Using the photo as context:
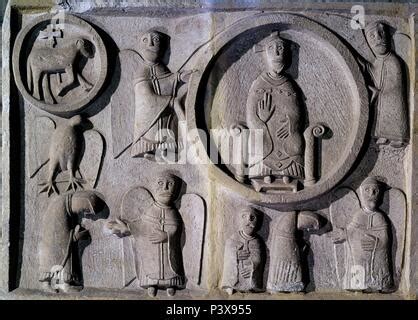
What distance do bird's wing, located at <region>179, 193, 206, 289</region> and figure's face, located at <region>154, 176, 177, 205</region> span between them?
102mm

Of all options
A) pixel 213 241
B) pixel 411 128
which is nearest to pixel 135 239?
pixel 213 241

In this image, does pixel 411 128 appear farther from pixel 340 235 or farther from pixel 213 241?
pixel 213 241

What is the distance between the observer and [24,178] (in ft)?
12.1

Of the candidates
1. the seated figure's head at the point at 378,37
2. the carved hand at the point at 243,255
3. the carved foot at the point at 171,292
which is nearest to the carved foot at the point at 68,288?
the carved foot at the point at 171,292

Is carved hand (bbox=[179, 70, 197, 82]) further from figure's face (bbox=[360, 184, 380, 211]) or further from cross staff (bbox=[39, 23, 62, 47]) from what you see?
figure's face (bbox=[360, 184, 380, 211])

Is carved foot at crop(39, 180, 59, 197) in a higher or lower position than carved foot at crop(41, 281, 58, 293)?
higher

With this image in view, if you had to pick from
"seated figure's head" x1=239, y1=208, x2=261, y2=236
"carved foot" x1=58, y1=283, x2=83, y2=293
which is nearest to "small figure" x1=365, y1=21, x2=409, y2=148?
"seated figure's head" x1=239, y1=208, x2=261, y2=236

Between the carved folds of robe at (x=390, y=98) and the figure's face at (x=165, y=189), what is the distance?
1.41 m

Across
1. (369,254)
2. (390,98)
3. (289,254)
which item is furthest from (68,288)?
(390,98)

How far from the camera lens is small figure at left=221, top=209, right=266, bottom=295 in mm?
3531

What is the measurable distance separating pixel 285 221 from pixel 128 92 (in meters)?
1.37

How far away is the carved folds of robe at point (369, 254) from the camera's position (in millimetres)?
3551

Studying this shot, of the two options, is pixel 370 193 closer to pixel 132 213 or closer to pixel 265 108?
pixel 265 108
